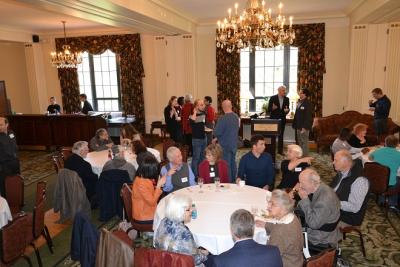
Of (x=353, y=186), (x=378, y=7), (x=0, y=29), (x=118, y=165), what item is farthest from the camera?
(x=0, y=29)

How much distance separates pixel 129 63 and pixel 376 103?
769 centimetres

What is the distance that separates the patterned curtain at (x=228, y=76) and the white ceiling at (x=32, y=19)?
409cm

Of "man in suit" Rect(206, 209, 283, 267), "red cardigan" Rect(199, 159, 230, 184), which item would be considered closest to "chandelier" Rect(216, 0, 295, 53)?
"red cardigan" Rect(199, 159, 230, 184)

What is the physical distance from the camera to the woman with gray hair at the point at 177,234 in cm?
284

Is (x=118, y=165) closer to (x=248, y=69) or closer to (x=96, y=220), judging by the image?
(x=96, y=220)

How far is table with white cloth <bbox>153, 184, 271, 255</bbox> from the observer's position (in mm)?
3172

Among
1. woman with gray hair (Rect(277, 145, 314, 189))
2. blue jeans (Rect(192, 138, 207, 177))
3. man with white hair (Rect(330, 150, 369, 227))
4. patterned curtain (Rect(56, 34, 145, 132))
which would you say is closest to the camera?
man with white hair (Rect(330, 150, 369, 227))

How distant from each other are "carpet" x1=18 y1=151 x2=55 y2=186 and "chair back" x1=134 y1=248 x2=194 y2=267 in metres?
5.83

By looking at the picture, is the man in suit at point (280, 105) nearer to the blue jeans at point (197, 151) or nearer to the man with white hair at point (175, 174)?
the blue jeans at point (197, 151)

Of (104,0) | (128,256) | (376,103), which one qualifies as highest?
(104,0)

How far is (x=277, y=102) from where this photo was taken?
9.27m

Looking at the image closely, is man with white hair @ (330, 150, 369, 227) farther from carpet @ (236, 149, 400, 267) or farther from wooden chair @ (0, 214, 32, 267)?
wooden chair @ (0, 214, 32, 267)

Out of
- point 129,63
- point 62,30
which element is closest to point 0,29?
point 62,30

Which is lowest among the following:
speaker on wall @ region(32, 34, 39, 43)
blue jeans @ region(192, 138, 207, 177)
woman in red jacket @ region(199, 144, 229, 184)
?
blue jeans @ region(192, 138, 207, 177)
